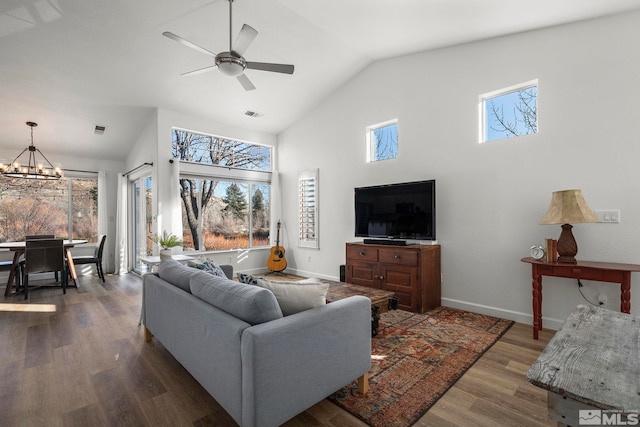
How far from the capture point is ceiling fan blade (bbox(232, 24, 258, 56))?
2.56 metres

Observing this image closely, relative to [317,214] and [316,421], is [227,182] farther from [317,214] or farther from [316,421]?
[316,421]

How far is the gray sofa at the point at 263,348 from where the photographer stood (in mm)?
1477

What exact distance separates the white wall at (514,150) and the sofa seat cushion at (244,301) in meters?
2.92

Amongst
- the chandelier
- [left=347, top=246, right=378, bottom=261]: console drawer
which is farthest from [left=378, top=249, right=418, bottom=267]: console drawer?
the chandelier

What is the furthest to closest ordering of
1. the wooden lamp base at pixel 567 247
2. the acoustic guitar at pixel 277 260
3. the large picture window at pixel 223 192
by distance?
the acoustic guitar at pixel 277 260, the large picture window at pixel 223 192, the wooden lamp base at pixel 567 247

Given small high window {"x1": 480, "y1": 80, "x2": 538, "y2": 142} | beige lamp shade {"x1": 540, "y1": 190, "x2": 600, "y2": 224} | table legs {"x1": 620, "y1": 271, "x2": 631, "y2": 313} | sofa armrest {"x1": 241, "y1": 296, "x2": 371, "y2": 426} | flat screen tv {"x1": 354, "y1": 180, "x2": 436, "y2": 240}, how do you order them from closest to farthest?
sofa armrest {"x1": 241, "y1": 296, "x2": 371, "y2": 426} → table legs {"x1": 620, "y1": 271, "x2": 631, "y2": 313} → beige lamp shade {"x1": 540, "y1": 190, "x2": 600, "y2": 224} → small high window {"x1": 480, "y1": 80, "x2": 538, "y2": 142} → flat screen tv {"x1": 354, "y1": 180, "x2": 436, "y2": 240}

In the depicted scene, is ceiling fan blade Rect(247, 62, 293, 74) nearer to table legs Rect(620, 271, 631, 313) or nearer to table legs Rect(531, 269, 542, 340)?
table legs Rect(531, 269, 542, 340)

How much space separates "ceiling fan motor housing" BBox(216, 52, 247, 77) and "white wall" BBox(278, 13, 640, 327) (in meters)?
2.47

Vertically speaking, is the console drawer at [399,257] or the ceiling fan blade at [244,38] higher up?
the ceiling fan blade at [244,38]

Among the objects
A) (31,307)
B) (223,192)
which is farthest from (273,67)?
(31,307)

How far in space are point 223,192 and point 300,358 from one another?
494cm

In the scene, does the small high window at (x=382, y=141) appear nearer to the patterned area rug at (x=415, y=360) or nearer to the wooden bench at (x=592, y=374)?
the patterned area rug at (x=415, y=360)

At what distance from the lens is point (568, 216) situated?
268cm

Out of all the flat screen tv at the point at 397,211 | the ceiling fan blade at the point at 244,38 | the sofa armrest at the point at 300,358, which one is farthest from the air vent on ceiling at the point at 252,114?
the sofa armrest at the point at 300,358
